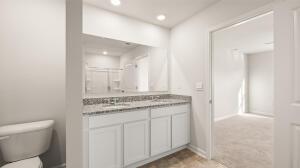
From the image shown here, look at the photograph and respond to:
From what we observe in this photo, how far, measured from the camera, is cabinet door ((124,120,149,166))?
70.3 inches

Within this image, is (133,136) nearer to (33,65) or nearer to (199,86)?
(199,86)

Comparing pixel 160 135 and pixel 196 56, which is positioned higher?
pixel 196 56

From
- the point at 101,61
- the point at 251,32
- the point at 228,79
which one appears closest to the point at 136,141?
the point at 101,61

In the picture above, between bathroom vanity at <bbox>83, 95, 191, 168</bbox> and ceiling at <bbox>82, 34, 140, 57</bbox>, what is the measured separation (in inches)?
31.2

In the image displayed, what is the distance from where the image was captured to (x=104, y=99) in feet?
7.34

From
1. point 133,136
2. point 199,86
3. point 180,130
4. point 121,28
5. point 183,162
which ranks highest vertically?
point 121,28

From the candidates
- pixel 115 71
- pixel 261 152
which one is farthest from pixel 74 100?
pixel 261 152

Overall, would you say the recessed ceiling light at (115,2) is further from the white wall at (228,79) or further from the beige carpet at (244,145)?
the white wall at (228,79)

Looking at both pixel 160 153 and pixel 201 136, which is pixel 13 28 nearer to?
pixel 160 153

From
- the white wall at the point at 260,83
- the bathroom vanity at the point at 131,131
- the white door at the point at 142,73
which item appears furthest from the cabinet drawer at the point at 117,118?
the white wall at the point at 260,83

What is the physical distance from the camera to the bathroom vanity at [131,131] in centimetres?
157

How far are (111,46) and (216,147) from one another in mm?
2653

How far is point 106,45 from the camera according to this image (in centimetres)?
228

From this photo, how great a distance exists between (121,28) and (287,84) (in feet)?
7.58
